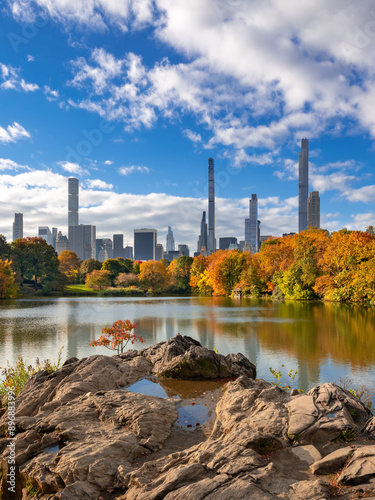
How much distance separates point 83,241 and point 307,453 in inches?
7344

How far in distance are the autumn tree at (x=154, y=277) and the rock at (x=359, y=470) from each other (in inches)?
2547

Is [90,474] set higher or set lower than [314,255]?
lower

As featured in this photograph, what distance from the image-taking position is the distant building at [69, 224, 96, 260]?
17688cm

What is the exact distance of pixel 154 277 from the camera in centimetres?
A: 6894

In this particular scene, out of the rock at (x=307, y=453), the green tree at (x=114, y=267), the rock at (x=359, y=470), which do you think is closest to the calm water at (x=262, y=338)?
the rock at (x=307, y=453)

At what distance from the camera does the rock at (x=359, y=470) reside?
12.7 ft

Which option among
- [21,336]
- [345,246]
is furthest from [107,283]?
[21,336]

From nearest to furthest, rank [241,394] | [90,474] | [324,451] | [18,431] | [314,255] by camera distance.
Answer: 1. [90,474]
2. [324,451]
3. [18,431]
4. [241,394]
5. [314,255]

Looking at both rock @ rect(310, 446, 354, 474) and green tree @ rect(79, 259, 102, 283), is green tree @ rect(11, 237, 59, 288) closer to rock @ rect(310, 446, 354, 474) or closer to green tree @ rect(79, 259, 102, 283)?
green tree @ rect(79, 259, 102, 283)

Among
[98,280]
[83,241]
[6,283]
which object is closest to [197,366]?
[6,283]

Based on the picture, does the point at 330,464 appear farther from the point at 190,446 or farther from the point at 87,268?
the point at 87,268

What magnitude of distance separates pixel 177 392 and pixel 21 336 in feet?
41.9

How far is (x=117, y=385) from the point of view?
837 cm

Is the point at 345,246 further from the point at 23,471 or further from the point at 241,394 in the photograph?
the point at 23,471
